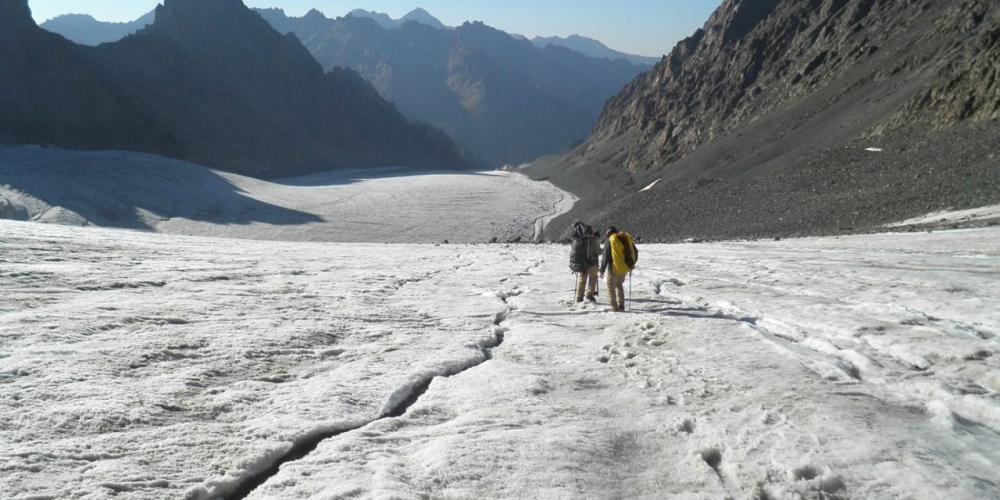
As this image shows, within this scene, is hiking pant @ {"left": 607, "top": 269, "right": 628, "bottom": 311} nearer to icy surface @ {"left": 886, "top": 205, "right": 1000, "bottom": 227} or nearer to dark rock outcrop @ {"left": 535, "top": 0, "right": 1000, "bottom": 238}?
icy surface @ {"left": 886, "top": 205, "right": 1000, "bottom": 227}

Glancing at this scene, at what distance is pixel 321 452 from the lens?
4629 millimetres

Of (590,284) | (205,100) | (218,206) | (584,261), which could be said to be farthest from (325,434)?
(205,100)

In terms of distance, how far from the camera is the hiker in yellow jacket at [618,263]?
34.8ft

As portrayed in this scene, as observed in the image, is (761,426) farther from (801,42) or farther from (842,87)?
(801,42)

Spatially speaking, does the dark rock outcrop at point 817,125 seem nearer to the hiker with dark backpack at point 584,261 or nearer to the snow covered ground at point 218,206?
the snow covered ground at point 218,206

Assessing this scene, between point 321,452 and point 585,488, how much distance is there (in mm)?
1992

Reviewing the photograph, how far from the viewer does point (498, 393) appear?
5.99 m

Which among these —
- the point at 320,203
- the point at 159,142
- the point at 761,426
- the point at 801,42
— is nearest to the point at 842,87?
the point at 801,42

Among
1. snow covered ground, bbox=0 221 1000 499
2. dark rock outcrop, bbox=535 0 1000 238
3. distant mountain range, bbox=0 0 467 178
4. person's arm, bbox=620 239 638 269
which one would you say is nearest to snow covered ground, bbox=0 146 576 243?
dark rock outcrop, bbox=535 0 1000 238

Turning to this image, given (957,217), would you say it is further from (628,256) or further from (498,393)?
(498,393)

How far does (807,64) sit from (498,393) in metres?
74.3

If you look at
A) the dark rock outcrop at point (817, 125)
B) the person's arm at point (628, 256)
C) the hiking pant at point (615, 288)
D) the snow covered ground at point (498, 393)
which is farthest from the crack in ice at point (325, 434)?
the dark rock outcrop at point (817, 125)

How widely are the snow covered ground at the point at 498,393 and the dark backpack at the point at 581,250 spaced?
3.42 feet

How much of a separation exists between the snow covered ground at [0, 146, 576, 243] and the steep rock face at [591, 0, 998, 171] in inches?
1111
